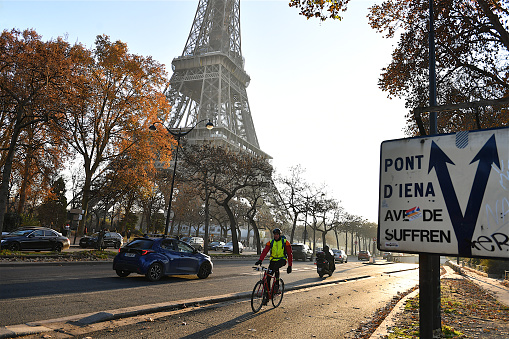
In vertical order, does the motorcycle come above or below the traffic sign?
below

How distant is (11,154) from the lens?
17.5 meters

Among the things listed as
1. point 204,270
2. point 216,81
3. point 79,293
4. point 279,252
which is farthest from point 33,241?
point 216,81

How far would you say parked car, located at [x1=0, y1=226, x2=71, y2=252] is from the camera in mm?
19866

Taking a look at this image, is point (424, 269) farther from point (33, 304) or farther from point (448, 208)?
point (33, 304)

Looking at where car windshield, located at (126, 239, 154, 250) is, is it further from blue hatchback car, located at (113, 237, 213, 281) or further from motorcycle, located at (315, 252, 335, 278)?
motorcycle, located at (315, 252, 335, 278)

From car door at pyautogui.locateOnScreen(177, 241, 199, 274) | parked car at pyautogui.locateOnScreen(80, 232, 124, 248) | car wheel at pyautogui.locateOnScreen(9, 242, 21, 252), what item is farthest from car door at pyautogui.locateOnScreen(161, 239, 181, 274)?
parked car at pyautogui.locateOnScreen(80, 232, 124, 248)

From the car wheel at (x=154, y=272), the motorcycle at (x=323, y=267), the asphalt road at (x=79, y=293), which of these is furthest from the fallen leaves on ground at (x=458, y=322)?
the motorcycle at (x=323, y=267)

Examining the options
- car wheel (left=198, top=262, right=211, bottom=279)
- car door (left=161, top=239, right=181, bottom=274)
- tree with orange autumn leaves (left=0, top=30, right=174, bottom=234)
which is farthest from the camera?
tree with orange autumn leaves (left=0, top=30, right=174, bottom=234)

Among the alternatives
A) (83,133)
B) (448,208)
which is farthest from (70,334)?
(83,133)

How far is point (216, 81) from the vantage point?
71.3m

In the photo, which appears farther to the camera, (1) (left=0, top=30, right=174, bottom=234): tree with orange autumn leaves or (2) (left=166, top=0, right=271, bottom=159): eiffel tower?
(2) (left=166, top=0, right=271, bottom=159): eiffel tower

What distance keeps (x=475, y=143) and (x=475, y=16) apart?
536 inches

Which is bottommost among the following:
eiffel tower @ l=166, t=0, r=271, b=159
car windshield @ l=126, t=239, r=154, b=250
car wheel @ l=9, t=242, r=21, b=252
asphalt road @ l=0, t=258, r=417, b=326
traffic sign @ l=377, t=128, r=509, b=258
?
asphalt road @ l=0, t=258, r=417, b=326

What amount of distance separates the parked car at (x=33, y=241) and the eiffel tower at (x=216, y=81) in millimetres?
42741
